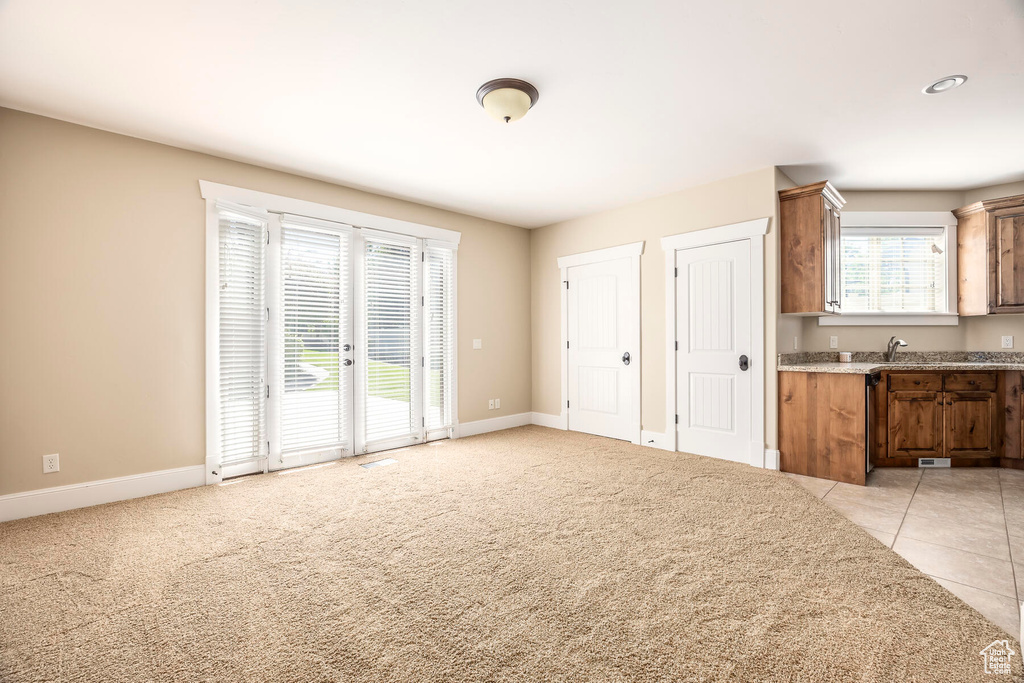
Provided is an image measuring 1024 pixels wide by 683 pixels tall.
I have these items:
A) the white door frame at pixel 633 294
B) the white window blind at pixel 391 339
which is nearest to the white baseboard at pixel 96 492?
the white window blind at pixel 391 339

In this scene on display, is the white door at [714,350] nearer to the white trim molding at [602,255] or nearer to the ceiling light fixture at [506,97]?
the white trim molding at [602,255]

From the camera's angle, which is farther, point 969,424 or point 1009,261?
point 1009,261

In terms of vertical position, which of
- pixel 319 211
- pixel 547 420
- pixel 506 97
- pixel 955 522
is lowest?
pixel 955 522

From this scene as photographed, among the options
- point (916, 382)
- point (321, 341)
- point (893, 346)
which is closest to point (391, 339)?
point (321, 341)

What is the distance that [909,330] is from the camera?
484 centimetres

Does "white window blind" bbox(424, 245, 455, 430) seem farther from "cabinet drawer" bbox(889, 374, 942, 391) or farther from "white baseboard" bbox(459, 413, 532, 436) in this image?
"cabinet drawer" bbox(889, 374, 942, 391)

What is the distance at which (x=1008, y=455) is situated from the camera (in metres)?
4.13

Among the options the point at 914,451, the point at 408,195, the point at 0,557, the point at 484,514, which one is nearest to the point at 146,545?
the point at 0,557

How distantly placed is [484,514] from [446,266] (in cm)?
319

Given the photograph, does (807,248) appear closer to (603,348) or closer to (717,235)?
(717,235)

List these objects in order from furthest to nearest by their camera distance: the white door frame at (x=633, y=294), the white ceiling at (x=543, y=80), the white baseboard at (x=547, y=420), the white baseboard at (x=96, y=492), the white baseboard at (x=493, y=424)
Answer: the white baseboard at (x=547, y=420), the white baseboard at (x=493, y=424), the white door frame at (x=633, y=294), the white baseboard at (x=96, y=492), the white ceiling at (x=543, y=80)

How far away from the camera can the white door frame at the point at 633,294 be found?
509cm

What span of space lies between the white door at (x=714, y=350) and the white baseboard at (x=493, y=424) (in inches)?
86.3

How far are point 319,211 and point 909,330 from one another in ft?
20.7
